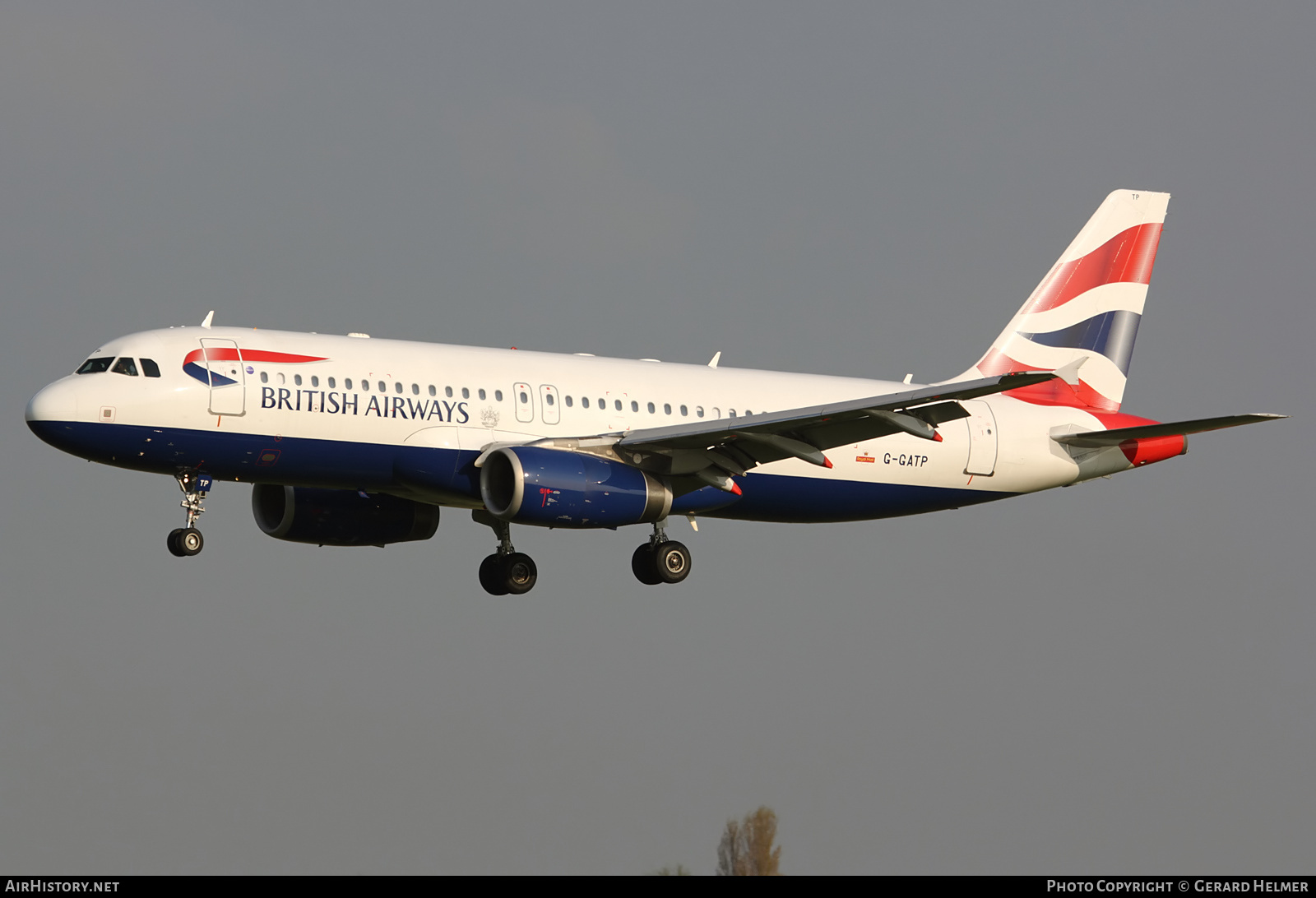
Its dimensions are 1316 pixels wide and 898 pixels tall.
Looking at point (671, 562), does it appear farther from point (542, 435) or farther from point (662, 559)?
point (542, 435)

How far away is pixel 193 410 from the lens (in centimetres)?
3666

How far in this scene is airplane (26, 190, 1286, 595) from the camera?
3681 cm

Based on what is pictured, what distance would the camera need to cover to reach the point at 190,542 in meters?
37.9

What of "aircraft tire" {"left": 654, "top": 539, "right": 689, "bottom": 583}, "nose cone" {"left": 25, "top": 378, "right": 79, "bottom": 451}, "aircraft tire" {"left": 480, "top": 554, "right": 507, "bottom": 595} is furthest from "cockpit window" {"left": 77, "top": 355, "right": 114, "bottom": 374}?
"aircraft tire" {"left": 654, "top": 539, "right": 689, "bottom": 583}

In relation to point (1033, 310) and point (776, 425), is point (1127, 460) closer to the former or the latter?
point (1033, 310)

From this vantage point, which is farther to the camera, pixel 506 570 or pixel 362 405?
pixel 506 570

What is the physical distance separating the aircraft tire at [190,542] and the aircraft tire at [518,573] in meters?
7.62

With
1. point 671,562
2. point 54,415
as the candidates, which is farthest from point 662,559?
point 54,415

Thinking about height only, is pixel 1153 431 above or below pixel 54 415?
above

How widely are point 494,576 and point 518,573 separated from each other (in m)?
0.60

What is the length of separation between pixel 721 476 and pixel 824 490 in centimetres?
358

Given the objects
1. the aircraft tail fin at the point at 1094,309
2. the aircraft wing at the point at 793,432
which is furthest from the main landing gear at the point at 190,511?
the aircraft tail fin at the point at 1094,309

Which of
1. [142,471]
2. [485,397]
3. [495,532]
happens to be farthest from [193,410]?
[495,532]

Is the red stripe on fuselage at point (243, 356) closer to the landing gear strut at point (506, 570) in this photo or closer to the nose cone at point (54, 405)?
the nose cone at point (54, 405)
